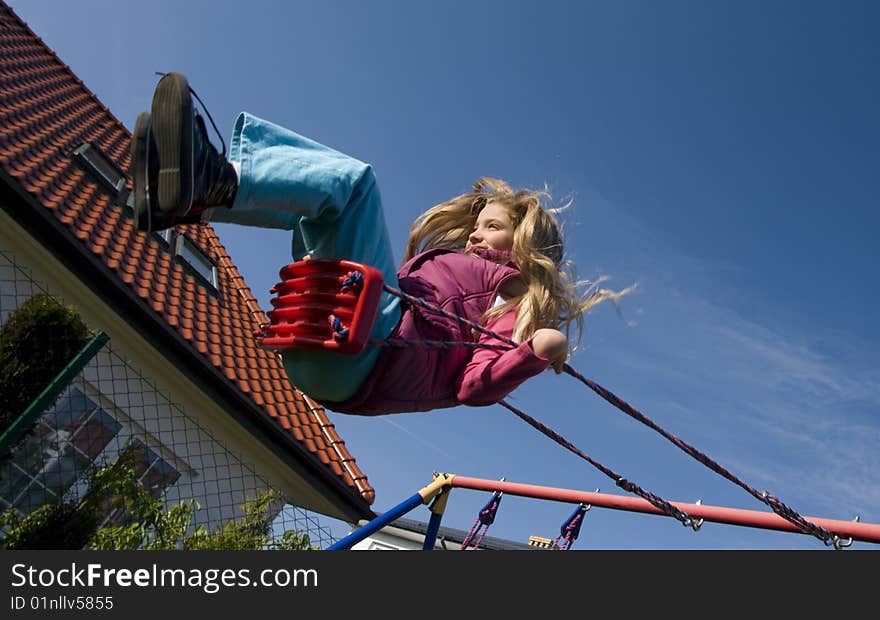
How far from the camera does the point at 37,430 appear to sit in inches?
184

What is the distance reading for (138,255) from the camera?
6.26 meters

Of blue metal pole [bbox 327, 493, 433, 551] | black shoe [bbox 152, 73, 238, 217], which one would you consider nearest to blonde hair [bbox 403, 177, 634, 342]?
black shoe [bbox 152, 73, 238, 217]

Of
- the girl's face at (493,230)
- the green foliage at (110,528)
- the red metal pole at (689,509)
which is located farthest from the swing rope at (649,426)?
the green foliage at (110,528)

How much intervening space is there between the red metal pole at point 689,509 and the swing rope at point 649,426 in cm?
4

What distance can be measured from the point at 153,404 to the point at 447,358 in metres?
3.91

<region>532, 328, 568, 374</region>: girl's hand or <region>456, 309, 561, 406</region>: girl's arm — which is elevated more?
<region>532, 328, 568, 374</region>: girl's hand

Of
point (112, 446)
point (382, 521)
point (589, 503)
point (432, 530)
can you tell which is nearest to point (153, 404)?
point (112, 446)

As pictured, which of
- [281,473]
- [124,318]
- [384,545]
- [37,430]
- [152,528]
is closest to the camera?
[152,528]

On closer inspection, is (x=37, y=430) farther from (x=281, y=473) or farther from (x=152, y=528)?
(x=281, y=473)

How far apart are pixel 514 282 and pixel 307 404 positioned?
16.9 ft

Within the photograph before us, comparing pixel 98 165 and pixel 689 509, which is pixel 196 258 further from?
pixel 689 509

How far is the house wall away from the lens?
17.1 ft

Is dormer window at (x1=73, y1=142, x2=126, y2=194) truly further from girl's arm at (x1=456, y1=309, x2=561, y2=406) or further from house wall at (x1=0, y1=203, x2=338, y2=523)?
girl's arm at (x1=456, y1=309, x2=561, y2=406)

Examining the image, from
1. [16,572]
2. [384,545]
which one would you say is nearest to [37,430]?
Result: [16,572]
